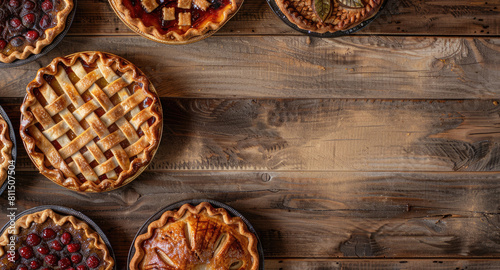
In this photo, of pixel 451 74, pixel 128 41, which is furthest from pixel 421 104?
pixel 128 41

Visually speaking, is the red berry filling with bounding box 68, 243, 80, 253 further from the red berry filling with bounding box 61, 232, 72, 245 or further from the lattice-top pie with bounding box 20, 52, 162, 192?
the lattice-top pie with bounding box 20, 52, 162, 192

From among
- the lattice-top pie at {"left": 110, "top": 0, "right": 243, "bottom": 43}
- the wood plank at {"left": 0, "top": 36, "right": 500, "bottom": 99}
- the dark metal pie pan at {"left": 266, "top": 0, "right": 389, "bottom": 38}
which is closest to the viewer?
the lattice-top pie at {"left": 110, "top": 0, "right": 243, "bottom": 43}

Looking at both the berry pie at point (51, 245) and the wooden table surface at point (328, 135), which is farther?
the wooden table surface at point (328, 135)

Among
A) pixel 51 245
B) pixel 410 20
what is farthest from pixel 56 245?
pixel 410 20

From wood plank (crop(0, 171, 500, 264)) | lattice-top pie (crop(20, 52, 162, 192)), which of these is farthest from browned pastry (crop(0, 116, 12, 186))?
wood plank (crop(0, 171, 500, 264))

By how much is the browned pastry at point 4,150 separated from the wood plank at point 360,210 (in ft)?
2.44

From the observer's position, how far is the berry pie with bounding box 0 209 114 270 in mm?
2070

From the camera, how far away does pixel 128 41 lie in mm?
2217

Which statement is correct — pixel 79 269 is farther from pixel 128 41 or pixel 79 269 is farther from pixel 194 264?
pixel 128 41

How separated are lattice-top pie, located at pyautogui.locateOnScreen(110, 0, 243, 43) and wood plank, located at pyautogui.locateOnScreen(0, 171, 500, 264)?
842 millimetres

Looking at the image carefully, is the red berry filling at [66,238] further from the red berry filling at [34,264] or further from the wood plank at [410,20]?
the wood plank at [410,20]

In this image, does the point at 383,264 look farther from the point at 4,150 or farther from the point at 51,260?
the point at 4,150

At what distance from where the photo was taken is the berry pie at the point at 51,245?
6.79 ft

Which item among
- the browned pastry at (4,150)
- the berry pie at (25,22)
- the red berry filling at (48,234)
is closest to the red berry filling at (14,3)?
the berry pie at (25,22)
